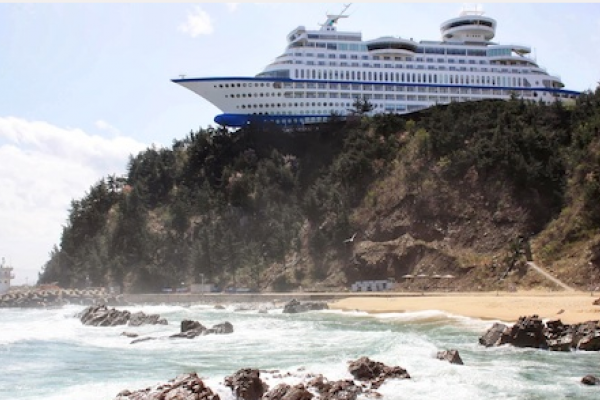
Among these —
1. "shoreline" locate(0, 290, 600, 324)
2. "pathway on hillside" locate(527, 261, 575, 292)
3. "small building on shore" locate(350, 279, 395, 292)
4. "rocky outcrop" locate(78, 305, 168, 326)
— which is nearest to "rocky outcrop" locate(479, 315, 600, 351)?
"shoreline" locate(0, 290, 600, 324)

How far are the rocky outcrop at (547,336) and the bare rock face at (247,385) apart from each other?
11.9 m

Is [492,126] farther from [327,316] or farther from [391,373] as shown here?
[391,373]

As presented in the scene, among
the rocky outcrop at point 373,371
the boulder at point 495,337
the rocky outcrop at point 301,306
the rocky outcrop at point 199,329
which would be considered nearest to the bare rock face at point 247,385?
the rocky outcrop at point 373,371

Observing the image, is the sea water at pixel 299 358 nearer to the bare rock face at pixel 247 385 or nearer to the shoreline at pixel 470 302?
the bare rock face at pixel 247 385

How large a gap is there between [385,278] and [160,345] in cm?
3246

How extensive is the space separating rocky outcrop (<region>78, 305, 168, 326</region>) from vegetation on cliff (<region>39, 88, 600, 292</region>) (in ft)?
74.3

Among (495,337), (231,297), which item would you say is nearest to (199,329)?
(495,337)

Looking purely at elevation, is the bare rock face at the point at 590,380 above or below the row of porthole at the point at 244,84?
below

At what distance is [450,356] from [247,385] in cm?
787

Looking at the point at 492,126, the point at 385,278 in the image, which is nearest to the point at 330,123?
the point at 492,126

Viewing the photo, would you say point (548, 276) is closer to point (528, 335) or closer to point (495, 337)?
point (495, 337)

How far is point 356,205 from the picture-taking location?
2795 inches

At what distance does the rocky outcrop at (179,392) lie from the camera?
52.6 ft

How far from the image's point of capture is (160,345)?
104ft
